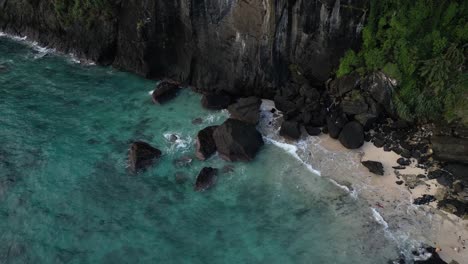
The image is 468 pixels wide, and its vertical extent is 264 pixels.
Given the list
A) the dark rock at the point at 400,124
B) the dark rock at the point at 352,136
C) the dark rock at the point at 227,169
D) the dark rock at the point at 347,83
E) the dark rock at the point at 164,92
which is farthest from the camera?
the dark rock at the point at 164,92

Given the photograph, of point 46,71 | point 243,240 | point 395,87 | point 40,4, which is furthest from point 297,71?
point 40,4

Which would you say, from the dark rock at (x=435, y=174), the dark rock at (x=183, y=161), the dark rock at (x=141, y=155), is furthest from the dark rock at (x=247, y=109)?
the dark rock at (x=435, y=174)

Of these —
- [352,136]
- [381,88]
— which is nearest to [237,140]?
[352,136]

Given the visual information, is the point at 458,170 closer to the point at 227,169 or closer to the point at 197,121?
the point at 227,169

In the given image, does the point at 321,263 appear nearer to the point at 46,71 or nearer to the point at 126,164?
the point at 126,164

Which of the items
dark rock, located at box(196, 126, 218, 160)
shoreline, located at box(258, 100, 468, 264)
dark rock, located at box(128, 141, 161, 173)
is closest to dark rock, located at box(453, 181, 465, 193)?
shoreline, located at box(258, 100, 468, 264)

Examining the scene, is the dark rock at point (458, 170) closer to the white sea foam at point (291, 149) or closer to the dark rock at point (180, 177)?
the white sea foam at point (291, 149)

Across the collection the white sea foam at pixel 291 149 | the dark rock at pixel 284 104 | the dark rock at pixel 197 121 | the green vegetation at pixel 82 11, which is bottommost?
the white sea foam at pixel 291 149
